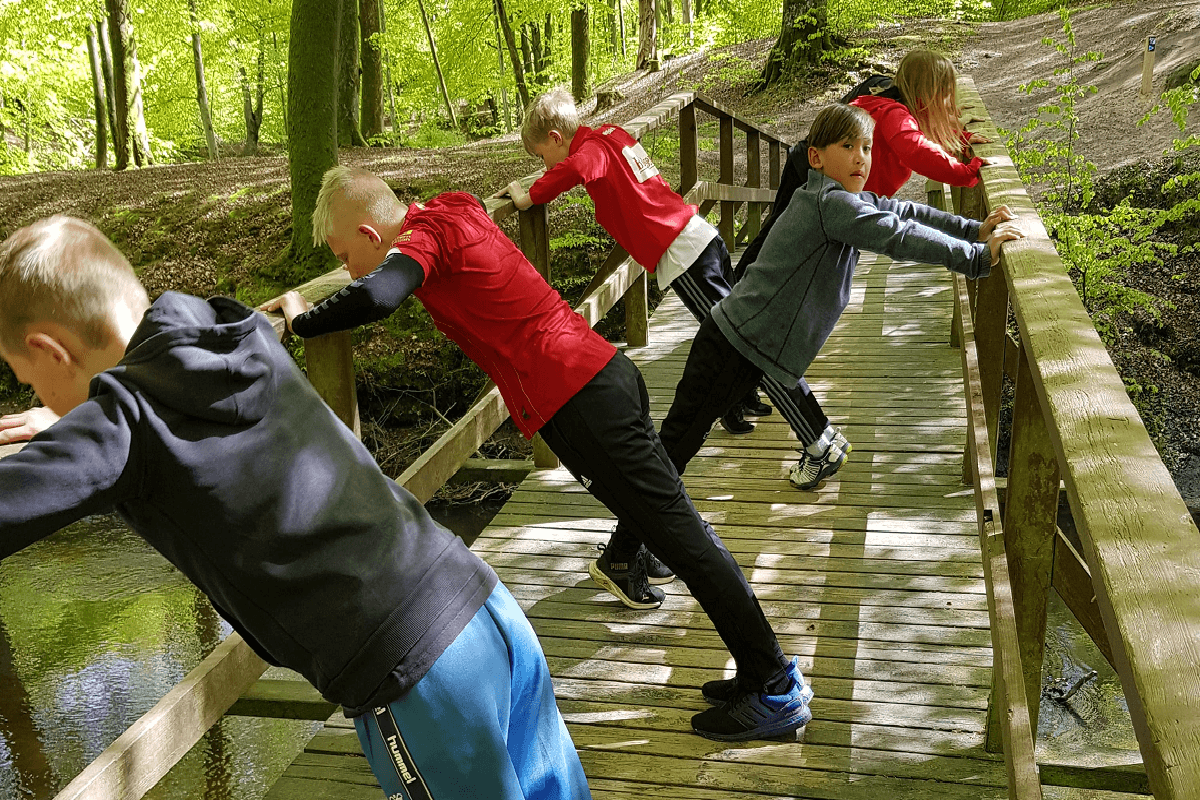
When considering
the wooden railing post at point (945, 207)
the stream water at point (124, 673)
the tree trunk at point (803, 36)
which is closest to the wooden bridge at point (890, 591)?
the wooden railing post at point (945, 207)

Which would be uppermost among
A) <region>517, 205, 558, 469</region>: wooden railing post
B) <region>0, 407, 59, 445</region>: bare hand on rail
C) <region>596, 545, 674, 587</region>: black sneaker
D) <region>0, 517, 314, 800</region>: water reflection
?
<region>0, 407, 59, 445</region>: bare hand on rail

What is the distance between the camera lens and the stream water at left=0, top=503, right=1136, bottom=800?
639 cm

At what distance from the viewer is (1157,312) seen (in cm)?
902

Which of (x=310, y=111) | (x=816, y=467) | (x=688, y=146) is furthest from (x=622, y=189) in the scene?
(x=310, y=111)

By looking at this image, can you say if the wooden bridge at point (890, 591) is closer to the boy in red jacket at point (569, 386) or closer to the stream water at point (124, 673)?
the boy in red jacket at point (569, 386)

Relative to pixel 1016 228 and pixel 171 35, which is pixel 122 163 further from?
pixel 1016 228

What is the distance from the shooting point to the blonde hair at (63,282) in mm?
1255

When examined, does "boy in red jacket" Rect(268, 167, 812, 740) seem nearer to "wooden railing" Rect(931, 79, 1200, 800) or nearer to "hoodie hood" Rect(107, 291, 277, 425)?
"wooden railing" Rect(931, 79, 1200, 800)

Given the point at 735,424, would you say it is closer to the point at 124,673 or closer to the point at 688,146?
the point at 688,146

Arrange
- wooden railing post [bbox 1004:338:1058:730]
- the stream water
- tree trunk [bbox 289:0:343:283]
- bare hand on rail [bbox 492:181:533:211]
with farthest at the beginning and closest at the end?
tree trunk [bbox 289:0:343:283] < the stream water < bare hand on rail [bbox 492:181:533:211] < wooden railing post [bbox 1004:338:1058:730]

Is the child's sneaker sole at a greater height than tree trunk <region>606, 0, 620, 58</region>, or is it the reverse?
tree trunk <region>606, 0, 620, 58</region>

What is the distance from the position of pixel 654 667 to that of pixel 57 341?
7.53 feet

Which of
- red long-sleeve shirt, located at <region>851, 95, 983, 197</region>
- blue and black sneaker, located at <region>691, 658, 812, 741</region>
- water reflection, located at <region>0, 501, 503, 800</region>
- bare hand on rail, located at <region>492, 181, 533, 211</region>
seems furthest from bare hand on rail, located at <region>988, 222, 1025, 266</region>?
water reflection, located at <region>0, 501, 503, 800</region>

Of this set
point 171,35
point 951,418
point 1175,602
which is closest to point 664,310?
point 951,418
